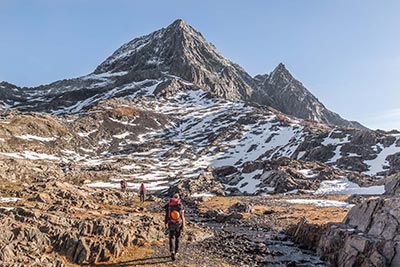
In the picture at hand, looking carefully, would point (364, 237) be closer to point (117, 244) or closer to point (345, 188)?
point (117, 244)

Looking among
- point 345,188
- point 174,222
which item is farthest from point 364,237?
→ point 345,188

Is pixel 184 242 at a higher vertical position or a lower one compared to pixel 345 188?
lower

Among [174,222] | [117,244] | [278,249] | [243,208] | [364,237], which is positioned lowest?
[278,249]

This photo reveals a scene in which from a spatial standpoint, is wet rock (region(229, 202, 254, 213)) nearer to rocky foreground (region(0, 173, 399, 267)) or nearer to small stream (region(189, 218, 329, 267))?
small stream (region(189, 218, 329, 267))

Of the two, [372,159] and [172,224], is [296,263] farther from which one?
[372,159]

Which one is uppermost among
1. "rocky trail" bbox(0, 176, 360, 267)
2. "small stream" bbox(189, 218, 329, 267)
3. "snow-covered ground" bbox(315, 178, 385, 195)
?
"snow-covered ground" bbox(315, 178, 385, 195)

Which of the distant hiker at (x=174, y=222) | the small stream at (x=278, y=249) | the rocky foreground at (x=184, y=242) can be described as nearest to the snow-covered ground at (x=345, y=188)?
the small stream at (x=278, y=249)

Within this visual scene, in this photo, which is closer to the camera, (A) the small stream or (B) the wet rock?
(A) the small stream

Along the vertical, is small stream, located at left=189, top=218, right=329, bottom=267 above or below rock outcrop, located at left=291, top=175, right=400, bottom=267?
below

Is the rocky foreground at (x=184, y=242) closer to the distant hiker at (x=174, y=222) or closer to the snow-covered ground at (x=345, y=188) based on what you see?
the distant hiker at (x=174, y=222)

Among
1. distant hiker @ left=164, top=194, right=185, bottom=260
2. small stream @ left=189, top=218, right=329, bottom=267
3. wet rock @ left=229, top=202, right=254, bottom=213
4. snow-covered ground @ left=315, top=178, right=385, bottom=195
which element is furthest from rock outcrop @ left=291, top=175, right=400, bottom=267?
snow-covered ground @ left=315, top=178, right=385, bottom=195

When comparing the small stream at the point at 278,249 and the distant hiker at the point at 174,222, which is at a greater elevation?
the distant hiker at the point at 174,222

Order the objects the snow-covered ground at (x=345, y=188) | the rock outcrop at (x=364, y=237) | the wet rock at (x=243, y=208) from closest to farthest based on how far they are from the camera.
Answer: the rock outcrop at (x=364, y=237) < the wet rock at (x=243, y=208) < the snow-covered ground at (x=345, y=188)

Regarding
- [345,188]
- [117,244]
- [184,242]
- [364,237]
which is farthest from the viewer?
[345,188]
